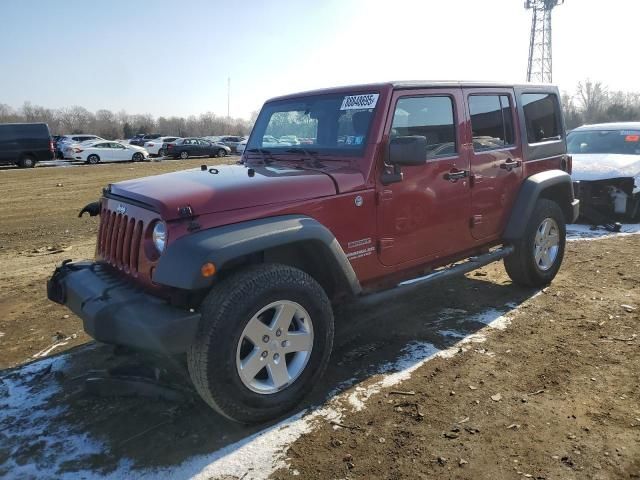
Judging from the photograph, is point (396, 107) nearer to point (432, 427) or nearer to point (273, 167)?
point (273, 167)

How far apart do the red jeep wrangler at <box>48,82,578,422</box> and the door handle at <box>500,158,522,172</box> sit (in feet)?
0.04

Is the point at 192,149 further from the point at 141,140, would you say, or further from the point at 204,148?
the point at 141,140

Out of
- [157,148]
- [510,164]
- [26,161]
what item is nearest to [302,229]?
[510,164]

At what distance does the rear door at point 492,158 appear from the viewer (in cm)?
463

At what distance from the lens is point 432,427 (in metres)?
3.07

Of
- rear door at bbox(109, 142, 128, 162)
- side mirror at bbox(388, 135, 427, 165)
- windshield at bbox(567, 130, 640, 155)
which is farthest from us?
rear door at bbox(109, 142, 128, 162)

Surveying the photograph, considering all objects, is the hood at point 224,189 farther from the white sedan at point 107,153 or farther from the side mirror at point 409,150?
the white sedan at point 107,153

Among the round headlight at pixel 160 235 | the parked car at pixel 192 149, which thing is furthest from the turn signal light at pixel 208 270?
Answer: the parked car at pixel 192 149

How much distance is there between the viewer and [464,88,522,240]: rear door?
15.2ft

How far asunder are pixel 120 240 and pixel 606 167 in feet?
27.5

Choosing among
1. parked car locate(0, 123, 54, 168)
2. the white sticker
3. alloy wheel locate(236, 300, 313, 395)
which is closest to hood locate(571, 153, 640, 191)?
the white sticker

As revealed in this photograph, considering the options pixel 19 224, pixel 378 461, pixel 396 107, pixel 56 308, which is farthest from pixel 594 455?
pixel 19 224

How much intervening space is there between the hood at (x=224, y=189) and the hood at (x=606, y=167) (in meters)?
6.67

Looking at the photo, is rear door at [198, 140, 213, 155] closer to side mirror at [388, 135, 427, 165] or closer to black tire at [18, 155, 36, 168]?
black tire at [18, 155, 36, 168]
